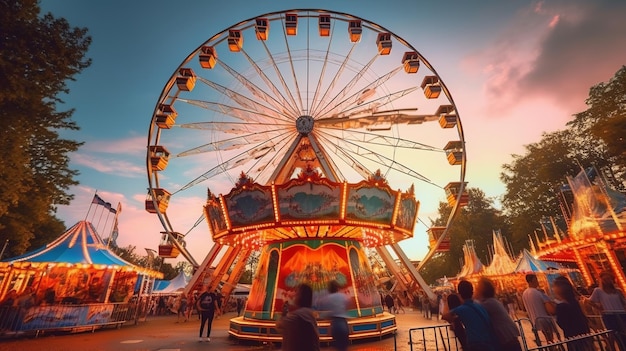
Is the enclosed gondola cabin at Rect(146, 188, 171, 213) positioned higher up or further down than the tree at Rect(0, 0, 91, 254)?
further down

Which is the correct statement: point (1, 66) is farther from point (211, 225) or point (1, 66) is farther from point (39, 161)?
point (39, 161)

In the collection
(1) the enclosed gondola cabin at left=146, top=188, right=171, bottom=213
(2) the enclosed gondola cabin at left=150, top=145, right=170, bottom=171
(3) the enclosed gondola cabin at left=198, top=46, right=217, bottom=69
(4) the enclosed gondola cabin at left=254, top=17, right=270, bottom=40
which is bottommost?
(1) the enclosed gondola cabin at left=146, top=188, right=171, bottom=213

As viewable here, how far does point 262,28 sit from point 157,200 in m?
9.62

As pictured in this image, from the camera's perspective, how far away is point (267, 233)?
38.1ft

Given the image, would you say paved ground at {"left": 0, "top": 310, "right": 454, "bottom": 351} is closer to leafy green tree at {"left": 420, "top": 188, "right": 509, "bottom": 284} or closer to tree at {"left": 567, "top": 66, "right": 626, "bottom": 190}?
tree at {"left": 567, "top": 66, "right": 626, "bottom": 190}

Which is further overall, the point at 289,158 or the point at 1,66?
the point at 289,158

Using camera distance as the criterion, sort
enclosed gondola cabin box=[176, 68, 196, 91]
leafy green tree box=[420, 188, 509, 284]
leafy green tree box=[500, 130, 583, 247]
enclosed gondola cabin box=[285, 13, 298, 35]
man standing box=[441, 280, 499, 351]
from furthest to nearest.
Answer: leafy green tree box=[420, 188, 509, 284], leafy green tree box=[500, 130, 583, 247], enclosed gondola cabin box=[285, 13, 298, 35], enclosed gondola cabin box=[176, 68, 196, 91], man standing box=[441, 280, 499, 351]

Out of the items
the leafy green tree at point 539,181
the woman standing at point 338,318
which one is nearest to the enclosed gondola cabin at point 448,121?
the woman standing at point 338,318

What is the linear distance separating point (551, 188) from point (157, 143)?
116 feet

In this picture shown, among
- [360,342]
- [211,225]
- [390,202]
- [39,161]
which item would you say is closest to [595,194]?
[390,202]

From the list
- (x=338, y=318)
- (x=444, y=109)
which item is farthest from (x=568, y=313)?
(x=444, y=109)

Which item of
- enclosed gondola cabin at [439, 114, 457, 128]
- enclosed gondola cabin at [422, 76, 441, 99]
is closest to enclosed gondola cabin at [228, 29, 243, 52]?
enclosed gondola cabin at [422, 76, 441, 99]

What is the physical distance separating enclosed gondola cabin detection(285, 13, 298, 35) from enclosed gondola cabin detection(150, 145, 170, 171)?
27.7 feet

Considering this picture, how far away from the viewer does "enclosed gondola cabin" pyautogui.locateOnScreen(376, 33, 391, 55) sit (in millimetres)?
14070
